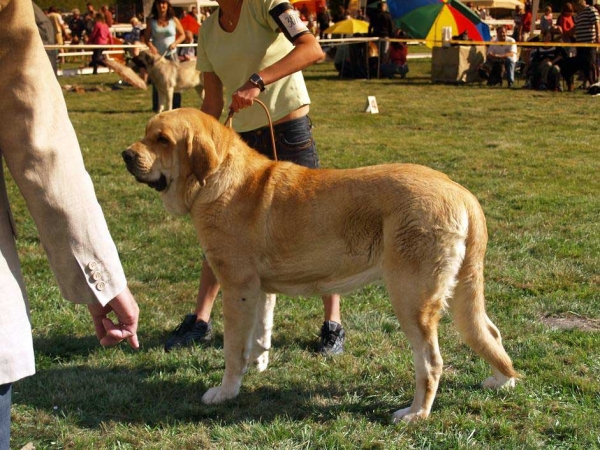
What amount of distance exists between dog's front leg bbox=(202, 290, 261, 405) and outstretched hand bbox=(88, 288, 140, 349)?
1.85 meters

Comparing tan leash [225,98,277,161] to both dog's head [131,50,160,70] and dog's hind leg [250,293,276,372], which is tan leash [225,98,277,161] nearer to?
dog's hind leg [250,293,276,372]

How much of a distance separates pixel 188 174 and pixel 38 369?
1.59 meters

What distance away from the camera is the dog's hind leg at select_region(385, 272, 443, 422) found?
11.3 feet

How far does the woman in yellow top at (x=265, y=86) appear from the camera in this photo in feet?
13.8

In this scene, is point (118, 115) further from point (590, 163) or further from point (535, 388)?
point (535, 388)

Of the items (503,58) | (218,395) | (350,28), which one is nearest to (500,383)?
(218,395)

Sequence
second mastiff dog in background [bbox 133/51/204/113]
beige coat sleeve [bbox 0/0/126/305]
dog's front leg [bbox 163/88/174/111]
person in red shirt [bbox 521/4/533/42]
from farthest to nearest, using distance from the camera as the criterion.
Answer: person in red shirt [bbox 521/4/533/42]
dog's front leg [bbox 163/88/174/111]
second mastiff dog in background [bbox 133/51/204/113]
beige coat sleeve [bbox 0/0/126/305]

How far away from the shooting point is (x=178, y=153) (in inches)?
150

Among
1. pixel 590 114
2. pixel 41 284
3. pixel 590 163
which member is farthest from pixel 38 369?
pixel 590 114

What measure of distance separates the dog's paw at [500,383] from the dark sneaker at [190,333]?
1.86 metres

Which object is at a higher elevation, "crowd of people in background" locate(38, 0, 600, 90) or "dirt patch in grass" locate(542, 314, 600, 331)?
"crowd of people in background" locate(38, 0, 600, 90)

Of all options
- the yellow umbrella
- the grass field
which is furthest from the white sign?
the yellow umbrella

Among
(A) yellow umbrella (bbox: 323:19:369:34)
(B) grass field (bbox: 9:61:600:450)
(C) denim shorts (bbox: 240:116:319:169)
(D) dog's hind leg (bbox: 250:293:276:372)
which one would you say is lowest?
(B) grass field (bbox: 9:61:600:450)

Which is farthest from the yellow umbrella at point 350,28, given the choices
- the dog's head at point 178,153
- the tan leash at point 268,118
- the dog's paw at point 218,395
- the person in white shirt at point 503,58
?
the dog's paw at point 218,395
